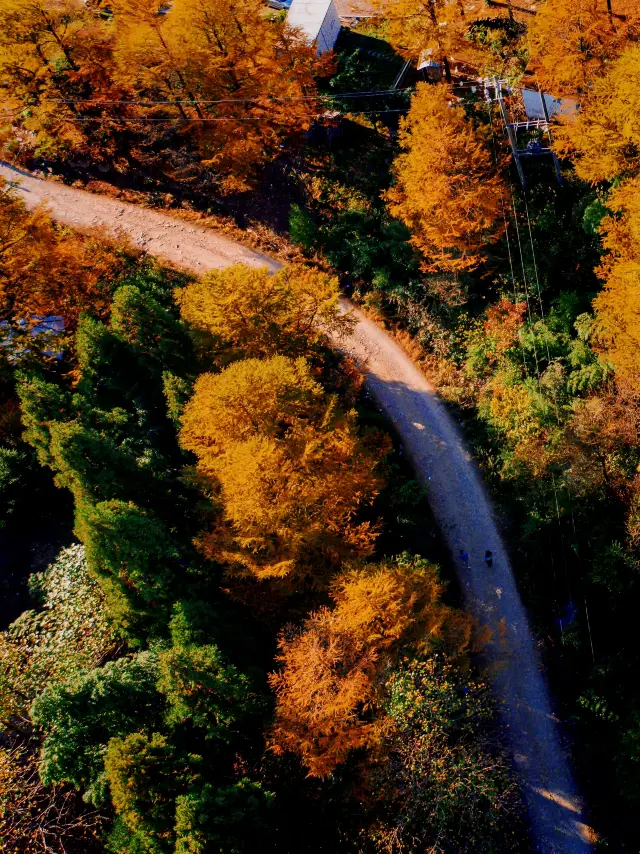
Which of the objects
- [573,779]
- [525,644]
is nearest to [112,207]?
[525,644]

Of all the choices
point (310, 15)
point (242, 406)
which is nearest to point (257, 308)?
point (242, 406)

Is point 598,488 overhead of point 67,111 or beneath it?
beneath

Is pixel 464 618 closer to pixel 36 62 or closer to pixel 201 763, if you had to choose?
pixel 201 763

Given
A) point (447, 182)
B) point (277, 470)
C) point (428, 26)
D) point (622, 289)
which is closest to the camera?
point (277, 470)

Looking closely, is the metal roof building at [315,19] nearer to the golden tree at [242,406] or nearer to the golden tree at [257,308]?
the golden tree at [257,308]

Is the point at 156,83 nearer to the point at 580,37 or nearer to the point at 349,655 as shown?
the point at 580,37

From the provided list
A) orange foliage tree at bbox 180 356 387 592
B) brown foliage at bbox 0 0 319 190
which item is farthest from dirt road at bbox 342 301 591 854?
brown foliage at bbox 0 0 319 190

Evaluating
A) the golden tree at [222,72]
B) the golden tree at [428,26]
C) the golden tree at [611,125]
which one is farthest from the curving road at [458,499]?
the golden tree at [428,26]
